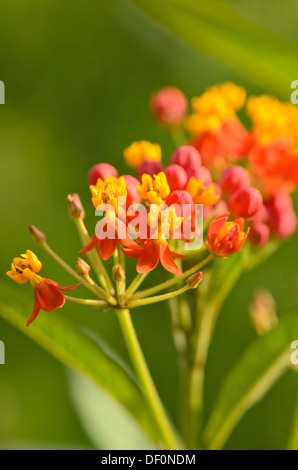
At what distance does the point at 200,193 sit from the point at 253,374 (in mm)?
382

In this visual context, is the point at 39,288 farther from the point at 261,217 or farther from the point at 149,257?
the point at 261,217

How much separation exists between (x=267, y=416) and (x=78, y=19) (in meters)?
1.95

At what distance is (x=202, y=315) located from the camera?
1274mm

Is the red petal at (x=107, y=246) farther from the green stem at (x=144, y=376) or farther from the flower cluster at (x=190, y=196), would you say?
the green stem at (x=144, y=376)

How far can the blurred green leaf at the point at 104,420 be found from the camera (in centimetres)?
162

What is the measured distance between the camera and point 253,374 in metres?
1.21

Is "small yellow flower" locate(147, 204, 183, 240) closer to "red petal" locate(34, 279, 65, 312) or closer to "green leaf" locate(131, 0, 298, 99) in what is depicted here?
"red petal" locate(34, 279, 65, 312)

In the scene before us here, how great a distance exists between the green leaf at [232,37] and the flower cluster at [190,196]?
0.13 m

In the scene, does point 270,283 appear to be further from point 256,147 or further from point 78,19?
point 78,19

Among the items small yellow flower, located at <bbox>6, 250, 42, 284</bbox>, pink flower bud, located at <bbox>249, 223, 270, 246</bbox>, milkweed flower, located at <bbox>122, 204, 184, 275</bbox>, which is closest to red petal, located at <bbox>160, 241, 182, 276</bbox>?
milkweed flower, located at <bbox>122, 204, 184, 275</bbox>

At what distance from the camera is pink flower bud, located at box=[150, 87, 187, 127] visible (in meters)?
1.67

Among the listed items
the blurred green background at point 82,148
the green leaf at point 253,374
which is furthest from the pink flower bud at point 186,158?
the blurred green background at point 82,148
